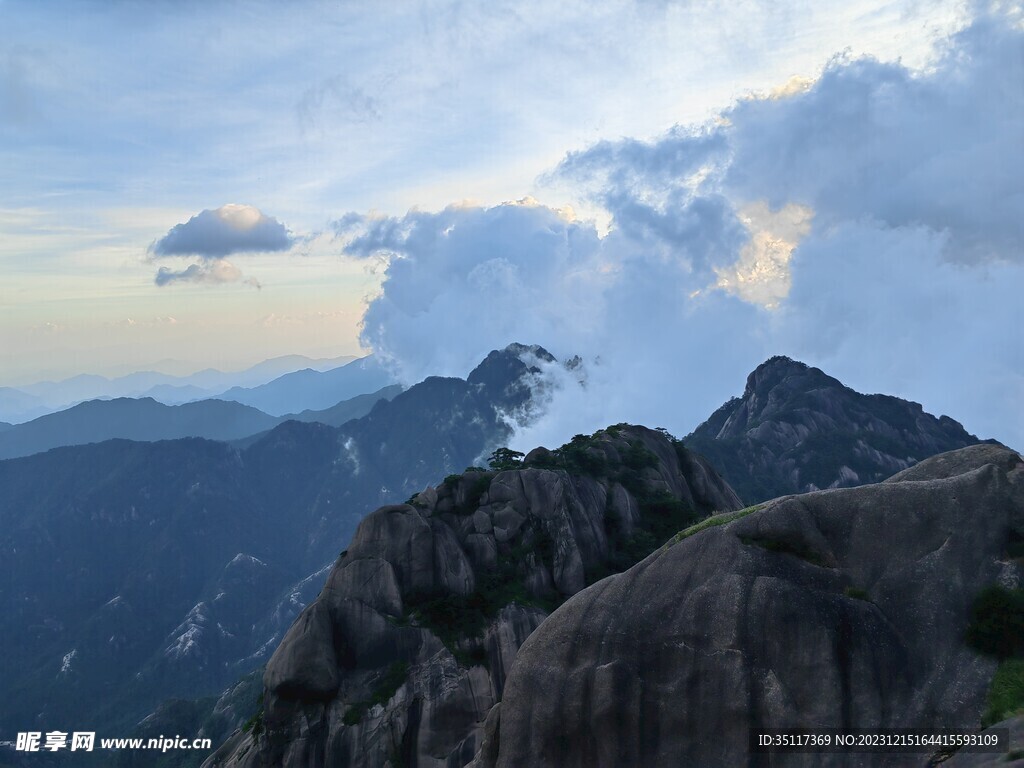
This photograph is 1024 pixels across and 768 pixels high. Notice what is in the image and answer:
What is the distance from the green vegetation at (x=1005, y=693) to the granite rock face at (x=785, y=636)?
0.38m

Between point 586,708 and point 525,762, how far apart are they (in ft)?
14.6

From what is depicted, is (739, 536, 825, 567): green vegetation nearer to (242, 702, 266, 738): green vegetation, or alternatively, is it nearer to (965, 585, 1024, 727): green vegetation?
(965, 585, 1024, 727): green vegetation

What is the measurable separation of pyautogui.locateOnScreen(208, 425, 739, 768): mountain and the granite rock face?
29126 mm

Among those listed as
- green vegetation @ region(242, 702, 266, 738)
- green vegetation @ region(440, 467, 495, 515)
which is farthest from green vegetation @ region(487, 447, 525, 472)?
green vegetation @ region(242, 702, 266, 738)

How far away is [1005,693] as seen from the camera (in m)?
27.2

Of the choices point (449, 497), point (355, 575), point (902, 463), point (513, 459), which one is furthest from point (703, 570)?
point (902, 463)

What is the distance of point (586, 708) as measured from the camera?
111ft

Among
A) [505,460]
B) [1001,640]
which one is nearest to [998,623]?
[1001,640]

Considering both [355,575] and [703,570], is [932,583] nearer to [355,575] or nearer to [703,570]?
[703,570]

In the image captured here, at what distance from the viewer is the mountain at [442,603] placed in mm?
61906

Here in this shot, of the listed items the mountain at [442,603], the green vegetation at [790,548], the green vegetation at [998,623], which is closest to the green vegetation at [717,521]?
the green vegetation at [790,548]

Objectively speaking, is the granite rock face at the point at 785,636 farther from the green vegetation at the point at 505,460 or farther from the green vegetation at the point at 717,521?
the green vegetation at the point at 505,460

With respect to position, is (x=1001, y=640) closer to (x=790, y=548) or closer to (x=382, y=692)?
(x=790, y=548)

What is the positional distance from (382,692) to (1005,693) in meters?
49.1
